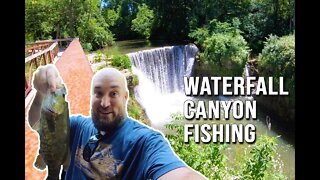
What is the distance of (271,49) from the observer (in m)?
4.70

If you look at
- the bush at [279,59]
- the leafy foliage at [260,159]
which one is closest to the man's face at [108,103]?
the leafy foliage at [260,159]

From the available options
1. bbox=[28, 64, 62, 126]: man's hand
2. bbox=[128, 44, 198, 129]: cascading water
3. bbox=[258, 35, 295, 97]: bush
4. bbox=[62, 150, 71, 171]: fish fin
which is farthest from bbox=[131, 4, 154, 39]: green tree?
bbox=[62, 150, 71, 171]: fish fin

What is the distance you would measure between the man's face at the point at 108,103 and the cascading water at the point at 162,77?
41 cm

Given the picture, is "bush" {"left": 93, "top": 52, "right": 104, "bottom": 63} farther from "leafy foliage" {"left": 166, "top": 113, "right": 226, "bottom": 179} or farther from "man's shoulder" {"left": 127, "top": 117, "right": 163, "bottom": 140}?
"leafy foliage" {"left": 166, "top": 113, "right": 226, "bottom": 179}

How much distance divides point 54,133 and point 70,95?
0.38m

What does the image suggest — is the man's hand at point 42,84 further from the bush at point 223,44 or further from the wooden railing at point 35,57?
the bush at point 223,44

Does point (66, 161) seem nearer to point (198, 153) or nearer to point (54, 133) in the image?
point (54, 133)

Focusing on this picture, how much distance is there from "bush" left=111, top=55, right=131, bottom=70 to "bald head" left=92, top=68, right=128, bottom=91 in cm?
41

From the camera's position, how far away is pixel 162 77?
5.05 m

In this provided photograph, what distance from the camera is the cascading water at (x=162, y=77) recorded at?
4508 millimetres

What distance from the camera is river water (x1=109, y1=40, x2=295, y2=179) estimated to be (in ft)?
14.3

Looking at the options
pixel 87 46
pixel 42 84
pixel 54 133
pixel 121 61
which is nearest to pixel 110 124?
pixel 54 133
